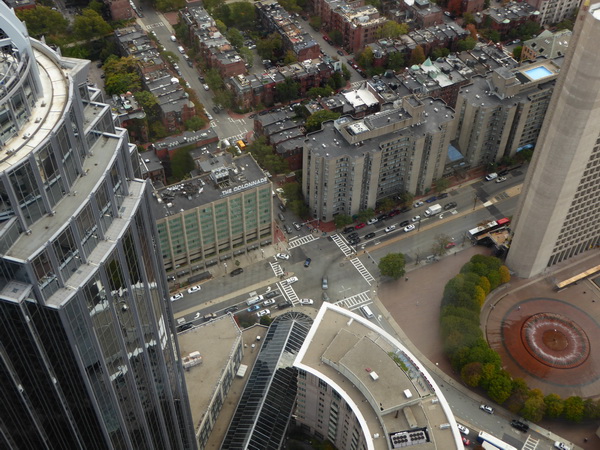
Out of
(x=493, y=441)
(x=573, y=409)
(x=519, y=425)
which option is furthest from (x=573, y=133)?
(x=493, y=441)

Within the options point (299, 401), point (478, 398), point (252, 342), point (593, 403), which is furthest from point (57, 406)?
point (593, 403)

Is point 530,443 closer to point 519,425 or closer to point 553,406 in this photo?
point 519,425

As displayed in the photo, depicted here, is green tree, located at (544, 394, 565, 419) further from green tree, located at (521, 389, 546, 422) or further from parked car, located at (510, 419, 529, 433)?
parked car, located at (510, 419, 529, 433)

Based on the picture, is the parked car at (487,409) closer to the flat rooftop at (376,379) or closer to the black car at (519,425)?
the black car at (519,425)

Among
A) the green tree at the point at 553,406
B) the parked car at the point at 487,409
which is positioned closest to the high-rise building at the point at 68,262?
the parked car at the point at 487,409

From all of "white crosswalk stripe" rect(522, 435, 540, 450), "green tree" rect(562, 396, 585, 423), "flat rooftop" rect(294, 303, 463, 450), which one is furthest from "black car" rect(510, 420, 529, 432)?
"flat rooftop" rect(294, 303, 463, 450)

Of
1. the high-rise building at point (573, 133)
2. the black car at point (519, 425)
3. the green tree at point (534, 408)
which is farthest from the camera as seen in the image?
the black car at point (519, 425)
